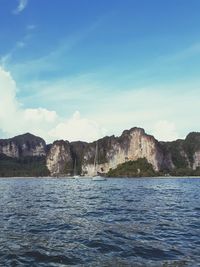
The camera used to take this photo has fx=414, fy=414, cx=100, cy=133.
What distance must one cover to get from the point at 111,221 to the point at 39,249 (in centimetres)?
1199

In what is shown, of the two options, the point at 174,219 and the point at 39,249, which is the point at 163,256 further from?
the point at 174,219

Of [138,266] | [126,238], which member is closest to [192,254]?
[138,266]

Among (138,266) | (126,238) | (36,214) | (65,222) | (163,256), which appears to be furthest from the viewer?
(36,214)

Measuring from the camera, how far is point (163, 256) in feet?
67.4

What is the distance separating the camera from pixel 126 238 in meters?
25.5

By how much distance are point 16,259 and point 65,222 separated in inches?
518

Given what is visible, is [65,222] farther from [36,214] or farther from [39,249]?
[39,249]

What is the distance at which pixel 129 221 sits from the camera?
33.2m

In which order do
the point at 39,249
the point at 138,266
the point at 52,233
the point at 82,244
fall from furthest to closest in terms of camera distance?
the point at 52,233 < the point at 82,244 < the point at 39,249 < the point at 138,266

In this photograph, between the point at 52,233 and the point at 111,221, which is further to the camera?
the point at 111,221

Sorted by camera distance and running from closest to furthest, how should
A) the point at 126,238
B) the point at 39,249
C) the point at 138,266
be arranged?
the point at 138,266, the point at 39,249, the point at 126,238

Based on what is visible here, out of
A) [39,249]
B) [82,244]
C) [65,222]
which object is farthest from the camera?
[65,222]

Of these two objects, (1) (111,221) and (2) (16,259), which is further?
(1) (111,221)

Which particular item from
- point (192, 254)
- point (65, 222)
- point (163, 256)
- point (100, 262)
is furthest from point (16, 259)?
point (65, 222)
